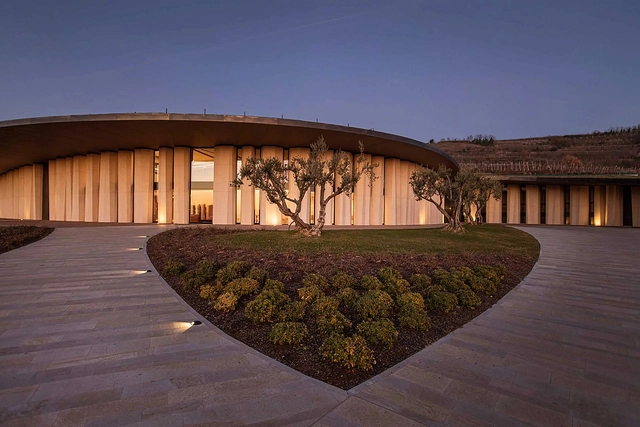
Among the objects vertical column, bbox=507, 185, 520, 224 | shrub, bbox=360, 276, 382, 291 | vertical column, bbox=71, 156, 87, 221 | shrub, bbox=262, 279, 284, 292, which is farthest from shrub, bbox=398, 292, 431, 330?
vertical column, bbox=507, 185, 520, 224

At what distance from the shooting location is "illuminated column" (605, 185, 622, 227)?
3666 cm

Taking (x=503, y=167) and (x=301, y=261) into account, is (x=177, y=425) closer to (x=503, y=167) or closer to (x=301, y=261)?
(x=301, y=261)

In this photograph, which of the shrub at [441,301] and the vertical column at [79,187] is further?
the vertical column at [79,187]

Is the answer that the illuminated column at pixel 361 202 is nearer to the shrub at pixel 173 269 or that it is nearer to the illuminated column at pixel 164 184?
the illuminated column at pixel 164 184

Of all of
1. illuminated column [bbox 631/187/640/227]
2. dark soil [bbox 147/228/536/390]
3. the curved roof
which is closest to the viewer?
dark soil [bbox 147/228/536/390]

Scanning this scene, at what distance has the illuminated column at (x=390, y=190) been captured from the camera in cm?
2906

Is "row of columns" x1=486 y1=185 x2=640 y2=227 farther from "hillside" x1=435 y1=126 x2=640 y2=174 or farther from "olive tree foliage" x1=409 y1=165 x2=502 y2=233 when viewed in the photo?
"hillside" x1=435 y1=126 x2=640 y2=174

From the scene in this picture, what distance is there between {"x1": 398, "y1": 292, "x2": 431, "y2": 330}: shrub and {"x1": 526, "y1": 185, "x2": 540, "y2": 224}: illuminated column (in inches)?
1643

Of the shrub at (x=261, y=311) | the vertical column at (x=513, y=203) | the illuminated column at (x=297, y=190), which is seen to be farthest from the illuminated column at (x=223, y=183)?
the vertical column at (x=513, y=203)

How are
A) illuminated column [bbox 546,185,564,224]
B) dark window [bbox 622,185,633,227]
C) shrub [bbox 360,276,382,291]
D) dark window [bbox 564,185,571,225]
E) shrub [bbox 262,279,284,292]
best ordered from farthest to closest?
illuminated column [bbox 546,185,564,224] → dark window [bbox 564,185,571,225] → dark window [bbox 622,185,633,227] → shrub [bbox 360,276,382,291] → shrub [bbox 262,279,284,292]

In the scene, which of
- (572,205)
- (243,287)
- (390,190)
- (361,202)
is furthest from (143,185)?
(572,205)

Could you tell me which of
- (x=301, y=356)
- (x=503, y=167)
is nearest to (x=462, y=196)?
(x=301, y=356)

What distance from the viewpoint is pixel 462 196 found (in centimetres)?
2180

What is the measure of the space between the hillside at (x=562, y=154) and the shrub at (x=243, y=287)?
6630 cm
